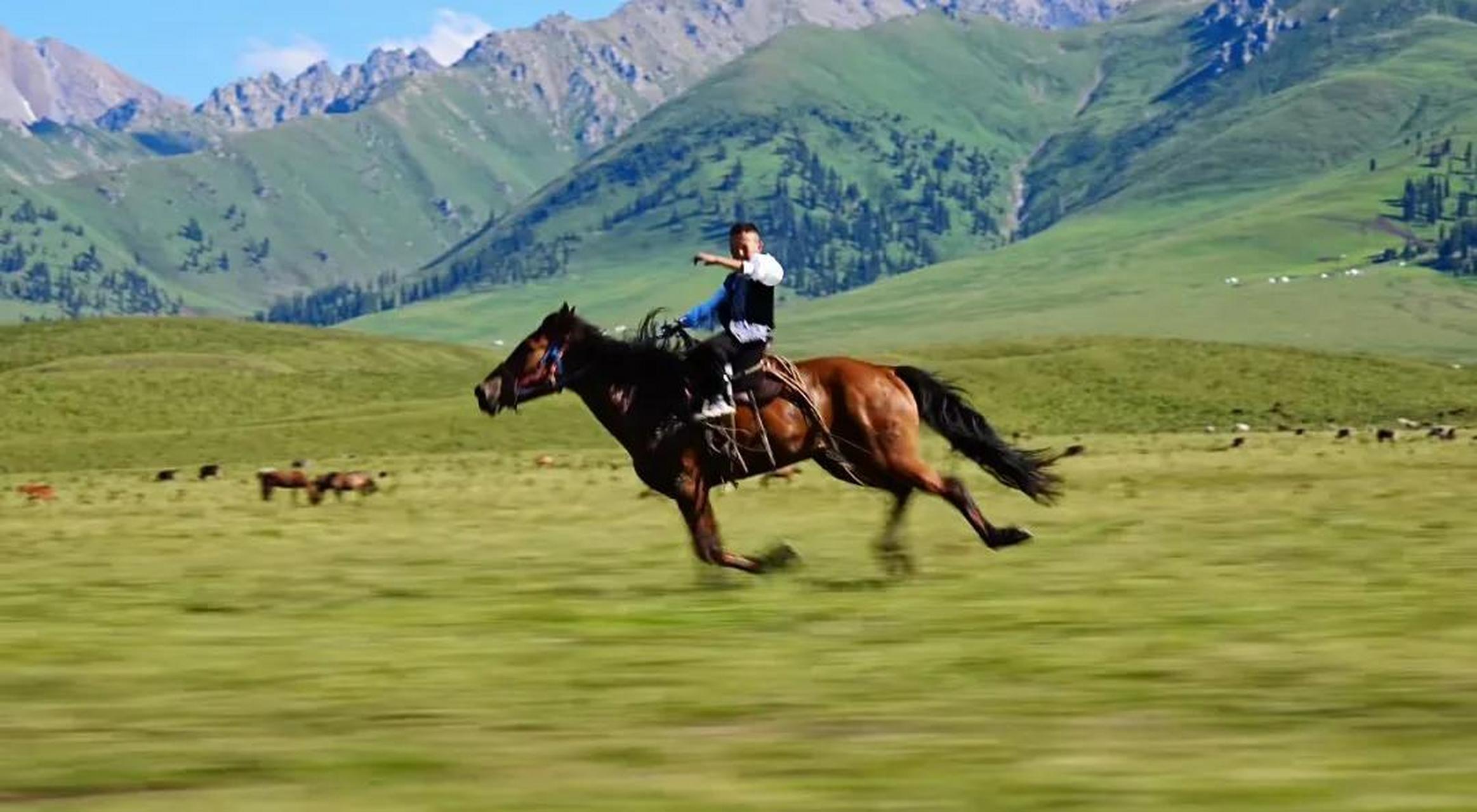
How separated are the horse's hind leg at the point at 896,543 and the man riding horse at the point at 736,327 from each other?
1879mm

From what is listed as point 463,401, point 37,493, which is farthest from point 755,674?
point 463,401

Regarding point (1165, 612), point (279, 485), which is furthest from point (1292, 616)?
point (279, 485)

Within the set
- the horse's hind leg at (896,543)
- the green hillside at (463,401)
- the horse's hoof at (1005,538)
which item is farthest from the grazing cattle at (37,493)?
the green hillside at (463,401)

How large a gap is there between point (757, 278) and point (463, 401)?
10016cm

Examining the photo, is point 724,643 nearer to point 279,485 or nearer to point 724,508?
point 724,508

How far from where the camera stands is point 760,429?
2053 centimetres

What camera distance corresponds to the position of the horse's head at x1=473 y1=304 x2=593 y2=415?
21.5 m

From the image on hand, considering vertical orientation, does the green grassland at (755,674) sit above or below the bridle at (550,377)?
below

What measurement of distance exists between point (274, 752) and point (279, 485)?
124 feet

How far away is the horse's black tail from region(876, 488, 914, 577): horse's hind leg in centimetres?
98

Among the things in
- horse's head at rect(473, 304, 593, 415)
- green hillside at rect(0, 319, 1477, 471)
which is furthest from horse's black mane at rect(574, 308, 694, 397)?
green hillside at rect(0, 319, 1477, 471)

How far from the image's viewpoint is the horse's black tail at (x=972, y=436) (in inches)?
846

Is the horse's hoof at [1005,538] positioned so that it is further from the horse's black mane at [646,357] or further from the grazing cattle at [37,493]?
the grazing cattle at [37,493]

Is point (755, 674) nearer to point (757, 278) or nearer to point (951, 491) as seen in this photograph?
point (951, 491)
